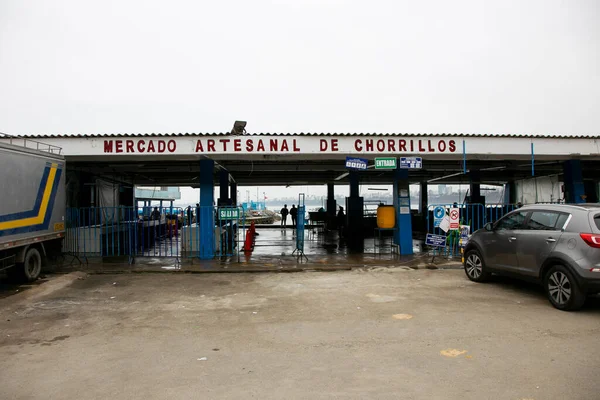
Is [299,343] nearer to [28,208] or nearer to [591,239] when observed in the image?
[591,239]

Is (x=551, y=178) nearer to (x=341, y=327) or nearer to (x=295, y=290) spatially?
(x=295, y=290)

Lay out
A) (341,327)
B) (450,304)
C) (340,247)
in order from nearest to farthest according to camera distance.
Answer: (341,327), (450,304), (340,247)

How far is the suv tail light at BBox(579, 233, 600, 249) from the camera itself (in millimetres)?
6523

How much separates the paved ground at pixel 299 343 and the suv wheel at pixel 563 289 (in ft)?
0.56

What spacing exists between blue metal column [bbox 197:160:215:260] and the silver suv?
8303 millimetres

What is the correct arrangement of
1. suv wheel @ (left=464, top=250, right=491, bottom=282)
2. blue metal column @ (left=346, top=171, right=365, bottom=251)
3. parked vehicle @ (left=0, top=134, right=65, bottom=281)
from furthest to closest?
blue metal column @ (left=346, top=171, right=365, bottom=251)
suv wheel @ (left=464, top=250, right=491, bottom=282)
parked vehicle @ (left=0, top=134, right=65, bottom=281)

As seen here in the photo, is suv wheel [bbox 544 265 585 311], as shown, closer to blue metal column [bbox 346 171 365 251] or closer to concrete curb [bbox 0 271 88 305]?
concrete curb [bbox 0 271 88 305]

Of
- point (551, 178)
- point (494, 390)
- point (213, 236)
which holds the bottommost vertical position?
point (494, 390)

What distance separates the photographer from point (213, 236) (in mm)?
13953

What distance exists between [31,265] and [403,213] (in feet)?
36.8

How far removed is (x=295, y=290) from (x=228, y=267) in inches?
141

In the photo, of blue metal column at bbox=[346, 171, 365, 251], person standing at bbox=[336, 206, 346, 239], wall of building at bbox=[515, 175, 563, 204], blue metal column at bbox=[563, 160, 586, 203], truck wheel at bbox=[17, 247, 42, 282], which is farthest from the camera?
person standing at bbox=[336, 206, 346, 239]

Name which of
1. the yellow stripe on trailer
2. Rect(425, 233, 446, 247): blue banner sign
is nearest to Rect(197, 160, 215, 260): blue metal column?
the yellow stripe on trailer

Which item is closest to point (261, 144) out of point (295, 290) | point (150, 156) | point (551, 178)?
point (150, 156)
